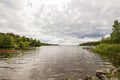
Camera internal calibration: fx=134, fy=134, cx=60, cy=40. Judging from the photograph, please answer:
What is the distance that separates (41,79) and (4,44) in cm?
10879

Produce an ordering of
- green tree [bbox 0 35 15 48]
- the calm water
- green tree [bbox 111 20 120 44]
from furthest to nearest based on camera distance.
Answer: green tree [bbox 0 35 15 48], green tree [bbox 111 20 120 44], the calm water

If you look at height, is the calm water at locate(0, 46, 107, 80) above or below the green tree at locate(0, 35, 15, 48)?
below

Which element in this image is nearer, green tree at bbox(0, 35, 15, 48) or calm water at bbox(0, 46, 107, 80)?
calm water at bbox(0, 46, 107, 80)

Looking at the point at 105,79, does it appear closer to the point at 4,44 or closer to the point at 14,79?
the point at 14,79

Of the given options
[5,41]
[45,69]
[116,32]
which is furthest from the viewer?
[5,41]

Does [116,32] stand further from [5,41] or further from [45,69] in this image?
[5,41]

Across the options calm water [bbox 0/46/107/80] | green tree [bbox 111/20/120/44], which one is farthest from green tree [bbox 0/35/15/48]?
green tree [bbox 111/20/120/44]

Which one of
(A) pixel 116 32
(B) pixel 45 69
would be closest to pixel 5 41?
(A) pixel 116 32

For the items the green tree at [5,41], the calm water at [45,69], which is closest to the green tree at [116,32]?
the calm water at [45,69]

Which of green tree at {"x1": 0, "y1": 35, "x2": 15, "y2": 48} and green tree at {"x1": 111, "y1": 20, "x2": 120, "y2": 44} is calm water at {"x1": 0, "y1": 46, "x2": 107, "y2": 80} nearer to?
green tree at {"x1": 111, "y1": 20, "x2": 120, "y2": 44}

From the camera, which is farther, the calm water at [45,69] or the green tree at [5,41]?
the green tree at [5,41]

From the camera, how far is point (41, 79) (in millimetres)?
22859

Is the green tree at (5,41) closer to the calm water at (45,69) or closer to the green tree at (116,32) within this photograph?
the calm water at (45,69)

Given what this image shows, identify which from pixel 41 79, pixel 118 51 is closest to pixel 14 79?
pixel 41 79
